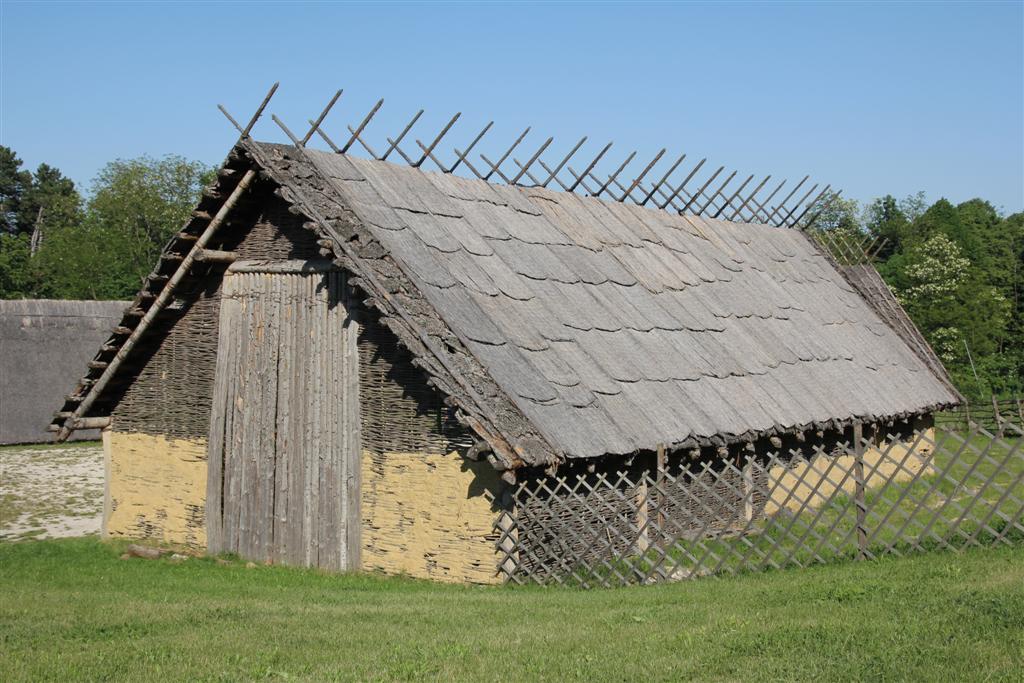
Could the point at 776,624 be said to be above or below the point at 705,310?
below

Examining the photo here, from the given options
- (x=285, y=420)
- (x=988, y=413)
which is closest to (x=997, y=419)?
(x=285, y=420)

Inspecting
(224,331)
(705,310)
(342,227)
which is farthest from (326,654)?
(705,310)

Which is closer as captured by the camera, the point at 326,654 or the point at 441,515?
the point at 326,654

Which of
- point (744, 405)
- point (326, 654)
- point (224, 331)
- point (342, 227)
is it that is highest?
point (342, 227)

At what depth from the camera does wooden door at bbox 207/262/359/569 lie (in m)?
14.7

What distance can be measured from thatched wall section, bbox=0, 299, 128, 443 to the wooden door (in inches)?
687

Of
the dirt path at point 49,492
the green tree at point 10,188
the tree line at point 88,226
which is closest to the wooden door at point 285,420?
the dirt path at point 49,492

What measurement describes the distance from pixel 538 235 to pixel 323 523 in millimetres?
6402

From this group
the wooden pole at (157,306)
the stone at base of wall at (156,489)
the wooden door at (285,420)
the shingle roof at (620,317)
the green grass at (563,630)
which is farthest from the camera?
the stone at base of wall at (156,489)

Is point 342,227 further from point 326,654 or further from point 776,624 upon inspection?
point 776,624

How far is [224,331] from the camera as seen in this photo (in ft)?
53.5

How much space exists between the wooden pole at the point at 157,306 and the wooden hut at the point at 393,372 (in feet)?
0.13

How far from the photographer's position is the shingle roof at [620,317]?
1437 centimetres

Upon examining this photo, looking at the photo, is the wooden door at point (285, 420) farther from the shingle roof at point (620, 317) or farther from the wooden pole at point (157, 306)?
the shingle roof at point (620, 317)
